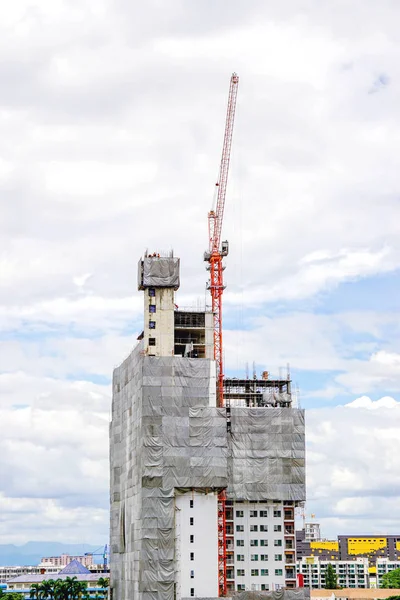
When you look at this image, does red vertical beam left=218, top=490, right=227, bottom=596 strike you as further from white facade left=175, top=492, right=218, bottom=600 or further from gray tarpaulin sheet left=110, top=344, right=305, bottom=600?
gray tarpaulin sheet left=110, top=344, right=305, bottom=600

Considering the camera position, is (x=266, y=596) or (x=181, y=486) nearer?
(x=181, y=486)

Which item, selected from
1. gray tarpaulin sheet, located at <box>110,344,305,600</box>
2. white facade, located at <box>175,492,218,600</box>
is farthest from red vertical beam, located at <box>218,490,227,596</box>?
gray tarpaulin sheet, located at <box>110,344,305,600</box>

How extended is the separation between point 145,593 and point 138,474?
22.9 metres

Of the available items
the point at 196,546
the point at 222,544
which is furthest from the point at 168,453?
the point at 222,544

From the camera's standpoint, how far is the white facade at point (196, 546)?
185875mm

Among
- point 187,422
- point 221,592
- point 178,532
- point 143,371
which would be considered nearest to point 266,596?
point 221,592

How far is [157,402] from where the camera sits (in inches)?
7554

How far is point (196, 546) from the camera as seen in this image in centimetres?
18712

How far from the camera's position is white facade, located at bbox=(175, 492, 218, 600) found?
18588 cm

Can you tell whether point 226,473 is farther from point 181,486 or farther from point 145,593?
point 145,593

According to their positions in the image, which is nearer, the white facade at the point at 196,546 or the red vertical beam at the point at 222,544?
Answer: the white facade at the point at 196,546

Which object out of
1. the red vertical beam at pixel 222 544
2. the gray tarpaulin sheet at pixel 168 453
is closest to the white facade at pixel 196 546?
the gray tarpaulin sheet at pixel 168 453

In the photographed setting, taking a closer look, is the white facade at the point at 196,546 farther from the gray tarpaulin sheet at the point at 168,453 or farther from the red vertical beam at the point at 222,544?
the red vertical beam at the point at 222,544

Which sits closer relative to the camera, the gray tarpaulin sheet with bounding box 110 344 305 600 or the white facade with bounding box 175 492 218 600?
the white facade with bounding box 175 492 218 600
